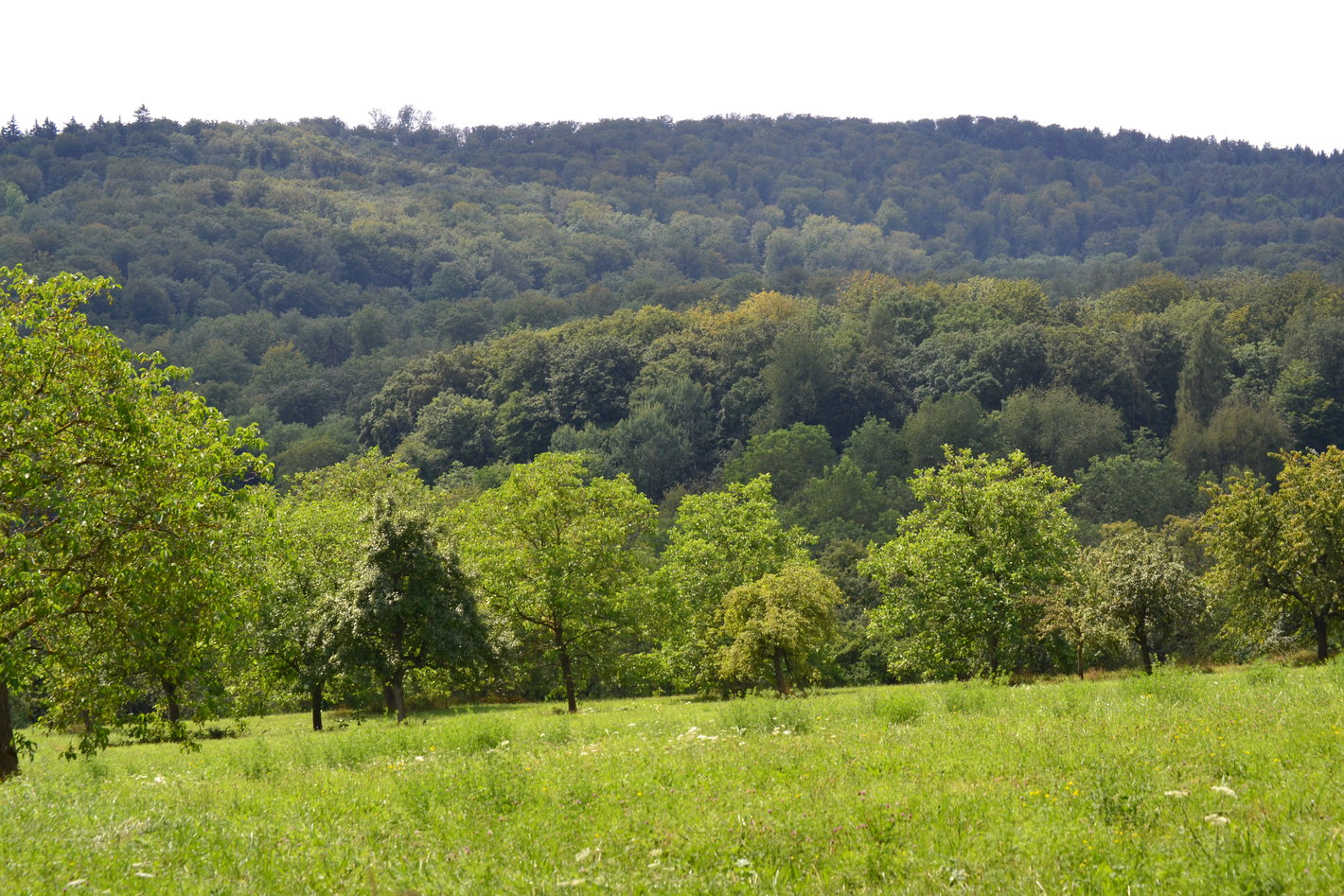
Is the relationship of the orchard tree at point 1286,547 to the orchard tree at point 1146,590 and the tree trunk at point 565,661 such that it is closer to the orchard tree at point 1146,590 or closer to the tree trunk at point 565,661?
the orchard tree at point 1146,590

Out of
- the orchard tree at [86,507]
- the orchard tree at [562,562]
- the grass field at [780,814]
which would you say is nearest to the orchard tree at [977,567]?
the orchard tree at [562,562]

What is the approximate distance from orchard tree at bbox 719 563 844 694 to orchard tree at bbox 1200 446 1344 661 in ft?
41.6

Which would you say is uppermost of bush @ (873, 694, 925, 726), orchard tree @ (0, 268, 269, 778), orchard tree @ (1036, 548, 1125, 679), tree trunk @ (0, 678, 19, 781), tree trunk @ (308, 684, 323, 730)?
orchard tree @ (0, 268, 269, 778)

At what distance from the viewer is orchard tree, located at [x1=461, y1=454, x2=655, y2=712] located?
39219 mm

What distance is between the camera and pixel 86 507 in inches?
656

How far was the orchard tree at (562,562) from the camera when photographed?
129 ft

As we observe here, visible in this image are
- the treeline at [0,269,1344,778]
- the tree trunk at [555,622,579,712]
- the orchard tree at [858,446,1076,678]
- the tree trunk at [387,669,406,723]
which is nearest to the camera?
the treeline at [0,269,1344,778]

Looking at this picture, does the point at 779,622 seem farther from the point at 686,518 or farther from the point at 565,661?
the point at 686,518

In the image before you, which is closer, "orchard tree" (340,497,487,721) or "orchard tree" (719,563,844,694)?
"orchard tree" (719,563,844,694)

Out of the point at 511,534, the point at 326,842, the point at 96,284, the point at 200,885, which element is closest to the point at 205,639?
the point at 96,284

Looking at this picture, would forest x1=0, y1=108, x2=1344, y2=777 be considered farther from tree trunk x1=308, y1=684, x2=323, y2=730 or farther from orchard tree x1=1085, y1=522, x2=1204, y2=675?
tree trunk x1=308, y1=684, x2=323, y2=730

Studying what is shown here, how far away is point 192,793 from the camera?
54.6ft

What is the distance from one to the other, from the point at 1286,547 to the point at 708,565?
2324cm

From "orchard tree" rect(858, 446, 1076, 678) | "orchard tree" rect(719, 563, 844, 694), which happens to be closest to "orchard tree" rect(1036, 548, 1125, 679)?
"orchard tree" rect(858, 446, 1076, 678)
